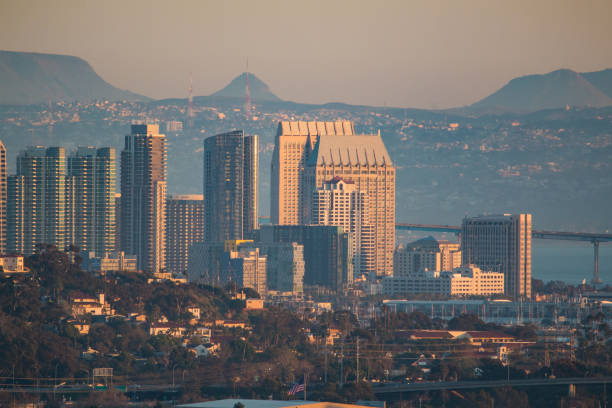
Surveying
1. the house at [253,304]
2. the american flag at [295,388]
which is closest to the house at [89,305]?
the house at [253,304]

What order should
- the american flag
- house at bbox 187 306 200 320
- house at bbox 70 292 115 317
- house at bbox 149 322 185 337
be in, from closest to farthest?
the american flag < house at bbox 149 322 185 337 < house at bbox 70 292 115 317 < house at bbox 187 306 200 320

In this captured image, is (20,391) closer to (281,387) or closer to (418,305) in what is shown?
(281,387)

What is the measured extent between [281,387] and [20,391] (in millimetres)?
15382

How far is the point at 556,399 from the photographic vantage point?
10412 cm

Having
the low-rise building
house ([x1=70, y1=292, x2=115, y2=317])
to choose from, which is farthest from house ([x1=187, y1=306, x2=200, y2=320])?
the low-rise building

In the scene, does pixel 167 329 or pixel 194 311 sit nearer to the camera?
pixel 167 329

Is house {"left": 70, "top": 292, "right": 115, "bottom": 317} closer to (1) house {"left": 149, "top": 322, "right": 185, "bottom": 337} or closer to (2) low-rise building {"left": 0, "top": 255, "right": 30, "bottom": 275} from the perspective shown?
(1) house {"left": 149, "top": 322, "right": 185, "bottom": 337}

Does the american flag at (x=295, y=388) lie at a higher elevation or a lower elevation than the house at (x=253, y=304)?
lower

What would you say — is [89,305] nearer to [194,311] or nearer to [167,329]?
[167,329]

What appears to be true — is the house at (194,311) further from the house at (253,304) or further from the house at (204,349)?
the house at (204,349)

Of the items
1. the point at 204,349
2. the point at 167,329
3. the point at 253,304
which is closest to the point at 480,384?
the point at 204,349

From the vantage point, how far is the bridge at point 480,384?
104 m

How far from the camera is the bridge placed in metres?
104

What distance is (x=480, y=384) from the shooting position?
106125 mm
